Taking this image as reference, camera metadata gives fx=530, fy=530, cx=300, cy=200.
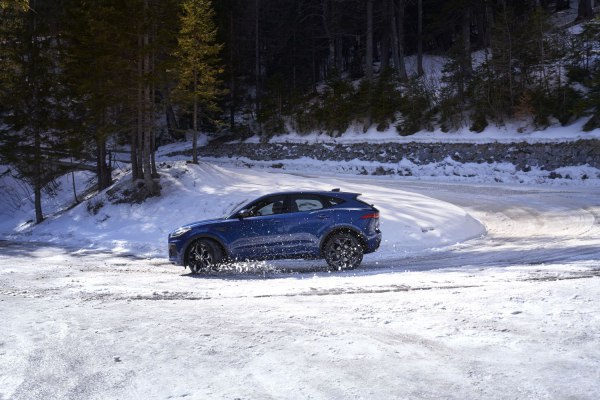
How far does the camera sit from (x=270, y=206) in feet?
36.2

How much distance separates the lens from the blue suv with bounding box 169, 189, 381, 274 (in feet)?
35.0

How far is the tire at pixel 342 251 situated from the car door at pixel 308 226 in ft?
0.82

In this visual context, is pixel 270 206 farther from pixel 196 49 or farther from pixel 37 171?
pixel 196 49

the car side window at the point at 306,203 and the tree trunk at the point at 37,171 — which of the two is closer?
the car side window at the point at 306,203

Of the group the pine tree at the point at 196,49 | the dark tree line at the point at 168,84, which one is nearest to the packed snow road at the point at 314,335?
the dark tree line at the point at 168,84

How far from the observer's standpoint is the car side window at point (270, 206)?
10969 millimetres

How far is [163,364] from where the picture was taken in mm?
4645

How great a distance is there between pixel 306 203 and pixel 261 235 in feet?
3.75

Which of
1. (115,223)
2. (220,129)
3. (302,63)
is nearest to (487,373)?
(115,223)

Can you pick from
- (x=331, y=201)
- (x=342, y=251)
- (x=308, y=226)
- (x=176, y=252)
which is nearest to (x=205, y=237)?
(x=176, y=252)

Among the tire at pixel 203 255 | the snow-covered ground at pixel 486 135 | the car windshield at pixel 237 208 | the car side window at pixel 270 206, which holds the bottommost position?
the tire at pixel 203 255

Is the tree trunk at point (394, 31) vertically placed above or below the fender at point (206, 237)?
above

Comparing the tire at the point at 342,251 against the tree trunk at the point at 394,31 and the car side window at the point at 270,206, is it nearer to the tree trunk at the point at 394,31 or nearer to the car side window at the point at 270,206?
the car side window at the point at 270,206

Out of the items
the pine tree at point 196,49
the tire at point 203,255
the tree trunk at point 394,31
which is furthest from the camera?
the tree trunk at point 394,31
